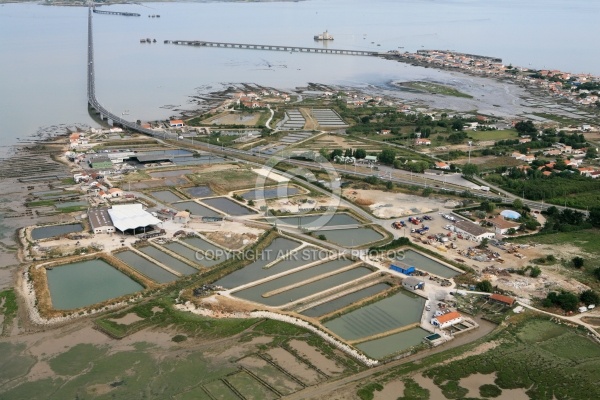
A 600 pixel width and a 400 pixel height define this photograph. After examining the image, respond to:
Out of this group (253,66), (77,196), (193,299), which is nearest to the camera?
(193,299)

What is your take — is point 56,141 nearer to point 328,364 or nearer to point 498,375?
point 328,364

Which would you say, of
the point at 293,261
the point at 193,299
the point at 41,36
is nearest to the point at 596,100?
the point at 293,261

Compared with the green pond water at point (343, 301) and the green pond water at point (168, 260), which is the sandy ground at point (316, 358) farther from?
the green pond water at point (168, 260)

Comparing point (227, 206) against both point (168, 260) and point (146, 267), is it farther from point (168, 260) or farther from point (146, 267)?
point (146, 267)

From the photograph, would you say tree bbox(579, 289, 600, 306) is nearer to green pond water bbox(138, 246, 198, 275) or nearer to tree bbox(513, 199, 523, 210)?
tree bbox(513, 199, 523, 210)

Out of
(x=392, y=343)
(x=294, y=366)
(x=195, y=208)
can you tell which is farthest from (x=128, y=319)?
(x=195, y=208)
